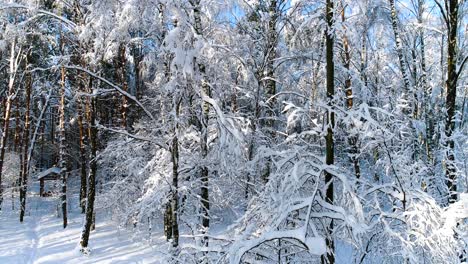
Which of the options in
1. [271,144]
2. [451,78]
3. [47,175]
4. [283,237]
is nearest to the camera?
[283,237]

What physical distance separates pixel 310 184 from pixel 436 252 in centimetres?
169

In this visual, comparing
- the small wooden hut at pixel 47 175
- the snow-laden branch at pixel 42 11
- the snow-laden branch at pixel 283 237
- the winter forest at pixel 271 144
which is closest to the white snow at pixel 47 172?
the small wooden hut at pixel 47 175

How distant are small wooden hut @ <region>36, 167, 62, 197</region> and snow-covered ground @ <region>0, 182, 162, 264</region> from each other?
13.6ft

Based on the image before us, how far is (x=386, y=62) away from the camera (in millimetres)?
15133

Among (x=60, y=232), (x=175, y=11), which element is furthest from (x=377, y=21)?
(x=60, y=232)

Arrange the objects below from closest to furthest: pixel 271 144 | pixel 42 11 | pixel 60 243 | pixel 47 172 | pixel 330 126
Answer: pixel 330 126 < pixel 271 144 < pixel 42 11 < pixel 60 243 < pixel 47 172

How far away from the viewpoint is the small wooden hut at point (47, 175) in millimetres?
23531

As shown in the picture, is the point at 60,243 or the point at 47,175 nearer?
the point at 60,243

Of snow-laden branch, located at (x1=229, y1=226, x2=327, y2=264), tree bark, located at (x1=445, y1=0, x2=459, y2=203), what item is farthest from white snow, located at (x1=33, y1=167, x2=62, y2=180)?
tree bark, located at (x1=445, y1=0, x2=459, y2=203)

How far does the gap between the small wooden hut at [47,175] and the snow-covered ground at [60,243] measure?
414 centimetres

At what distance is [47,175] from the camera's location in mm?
26031

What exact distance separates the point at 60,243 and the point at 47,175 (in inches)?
565

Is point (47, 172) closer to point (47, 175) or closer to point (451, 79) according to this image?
point (47, 175)

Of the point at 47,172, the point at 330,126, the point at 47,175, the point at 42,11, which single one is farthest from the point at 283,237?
the point at 47,175
